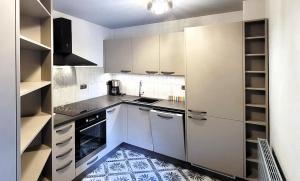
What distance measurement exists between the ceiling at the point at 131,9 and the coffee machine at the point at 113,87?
3.83 ft

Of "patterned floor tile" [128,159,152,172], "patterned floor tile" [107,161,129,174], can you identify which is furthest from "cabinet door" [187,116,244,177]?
"patterned floor tile" [107,161,129,174]

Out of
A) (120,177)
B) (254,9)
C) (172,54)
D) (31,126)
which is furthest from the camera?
(172,54)

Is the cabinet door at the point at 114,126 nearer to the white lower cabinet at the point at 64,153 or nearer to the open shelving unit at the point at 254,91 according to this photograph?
the white lower cabinet at the point at 64,153

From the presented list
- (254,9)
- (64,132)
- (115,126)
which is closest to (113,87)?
(115,126)

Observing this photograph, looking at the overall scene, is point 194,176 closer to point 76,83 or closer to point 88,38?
point 76,83

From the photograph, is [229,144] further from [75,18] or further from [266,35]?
[75,18]

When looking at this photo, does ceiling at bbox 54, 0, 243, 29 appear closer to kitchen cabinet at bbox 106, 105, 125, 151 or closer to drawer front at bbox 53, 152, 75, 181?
kitchen cabinet at bbox 106, 105, 125, 151

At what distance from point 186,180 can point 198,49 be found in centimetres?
170

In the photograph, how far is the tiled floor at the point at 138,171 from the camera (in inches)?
96.3

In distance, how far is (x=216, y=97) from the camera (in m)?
2.28

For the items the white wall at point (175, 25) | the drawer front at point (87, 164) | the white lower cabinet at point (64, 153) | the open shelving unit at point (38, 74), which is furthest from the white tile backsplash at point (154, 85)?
the open shelving unit at point (38, 74)

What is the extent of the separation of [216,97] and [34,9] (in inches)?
80.4

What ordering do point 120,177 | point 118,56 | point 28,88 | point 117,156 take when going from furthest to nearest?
1. point 118,56
2. point 117,156
3. point 120,177
4. point 28,88
